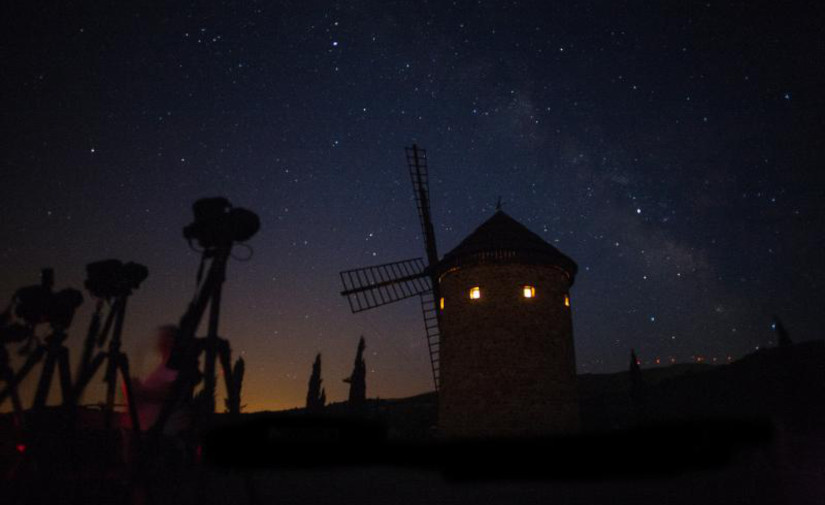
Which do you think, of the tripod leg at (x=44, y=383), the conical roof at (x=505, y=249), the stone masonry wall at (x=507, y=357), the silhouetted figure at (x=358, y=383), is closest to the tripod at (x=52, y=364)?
the tripod leg at (x=44, y=383)

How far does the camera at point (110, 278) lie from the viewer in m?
7.39

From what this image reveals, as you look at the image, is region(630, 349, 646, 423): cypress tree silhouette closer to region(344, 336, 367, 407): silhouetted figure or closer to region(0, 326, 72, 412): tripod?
region(344, 336, 367, 407): silhouetted figure

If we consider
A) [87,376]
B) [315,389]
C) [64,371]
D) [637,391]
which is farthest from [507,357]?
[315,389]

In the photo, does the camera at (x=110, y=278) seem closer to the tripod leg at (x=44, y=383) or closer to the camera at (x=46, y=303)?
the camera at (x=46, y=303)

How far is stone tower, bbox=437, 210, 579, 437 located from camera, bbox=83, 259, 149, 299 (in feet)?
34.8

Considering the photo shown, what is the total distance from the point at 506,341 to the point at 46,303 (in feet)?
38.6

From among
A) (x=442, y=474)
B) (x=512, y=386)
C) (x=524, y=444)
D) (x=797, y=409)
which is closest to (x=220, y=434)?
(x=442, y=474)

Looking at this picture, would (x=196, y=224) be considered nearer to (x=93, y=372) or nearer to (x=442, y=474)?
(x=93, y=372)

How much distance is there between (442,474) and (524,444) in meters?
0.23

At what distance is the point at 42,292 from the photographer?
7602mm

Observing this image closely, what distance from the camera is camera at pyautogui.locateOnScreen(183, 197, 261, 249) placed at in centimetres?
570

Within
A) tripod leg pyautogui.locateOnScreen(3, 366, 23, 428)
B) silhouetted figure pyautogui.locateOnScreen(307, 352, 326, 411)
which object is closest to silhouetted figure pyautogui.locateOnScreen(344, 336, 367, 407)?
silhouetted figure pyautogui.locateOnScreen(307, 352, 326, 411)

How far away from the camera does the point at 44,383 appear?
25.0 feet

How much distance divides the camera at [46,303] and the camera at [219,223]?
344cm
